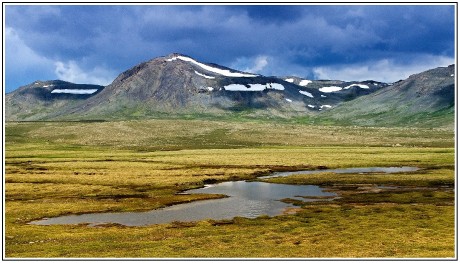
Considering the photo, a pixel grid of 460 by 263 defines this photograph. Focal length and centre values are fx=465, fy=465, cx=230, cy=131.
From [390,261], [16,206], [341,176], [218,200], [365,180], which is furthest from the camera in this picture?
[341,176]

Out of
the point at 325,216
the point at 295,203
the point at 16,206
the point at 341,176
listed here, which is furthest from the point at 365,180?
the point at 16,206

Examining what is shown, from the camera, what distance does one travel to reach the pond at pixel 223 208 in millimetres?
58094

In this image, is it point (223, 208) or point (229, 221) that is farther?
point (223, 208)

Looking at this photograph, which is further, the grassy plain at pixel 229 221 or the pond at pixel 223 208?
the pond at pixel 223 208

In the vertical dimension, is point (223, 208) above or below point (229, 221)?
above

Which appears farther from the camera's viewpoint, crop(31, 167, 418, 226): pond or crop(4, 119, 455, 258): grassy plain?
crop(31, 167, 418, 226): pond

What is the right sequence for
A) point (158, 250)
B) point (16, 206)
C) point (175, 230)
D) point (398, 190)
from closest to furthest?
point (158, 250), point (175, 230), point (16, 206), point (398, 190)

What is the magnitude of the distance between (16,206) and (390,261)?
5600 centimetres

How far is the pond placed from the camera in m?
58.1

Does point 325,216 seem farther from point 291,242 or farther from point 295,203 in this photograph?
point 291,242

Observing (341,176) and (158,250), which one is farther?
(341,176)

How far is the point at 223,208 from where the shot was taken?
6588 centimetres

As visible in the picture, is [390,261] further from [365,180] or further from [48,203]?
[365,180]

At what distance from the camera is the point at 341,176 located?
10519cm
